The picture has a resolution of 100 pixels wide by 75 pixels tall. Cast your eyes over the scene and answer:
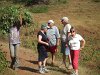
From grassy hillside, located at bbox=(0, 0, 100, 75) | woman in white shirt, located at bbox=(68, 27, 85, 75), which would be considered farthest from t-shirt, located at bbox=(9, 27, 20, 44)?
grassy hillside, located at bbox=(0, 0, 100, 75)

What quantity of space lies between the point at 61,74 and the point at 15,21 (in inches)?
83.8

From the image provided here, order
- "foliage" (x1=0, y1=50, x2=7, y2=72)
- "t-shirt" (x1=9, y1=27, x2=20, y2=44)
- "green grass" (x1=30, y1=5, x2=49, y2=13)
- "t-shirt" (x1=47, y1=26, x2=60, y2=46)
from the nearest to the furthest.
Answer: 1. "foliage" (x1=0, y1=50, x2=7, y2=72)
2. "t-shirt" (x1=9, y1=27, x2=20, y2=44)
3. "t-shirt" (x1=47, y1=26, x2=60, y2=46)
4. "green grass" (x1=30, y1=5, x2=49, y2=13)

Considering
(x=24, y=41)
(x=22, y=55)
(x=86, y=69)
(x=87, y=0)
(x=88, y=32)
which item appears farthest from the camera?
(x=87, y=0)

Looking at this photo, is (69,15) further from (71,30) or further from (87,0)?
(71,30)

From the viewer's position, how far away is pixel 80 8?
2409cm

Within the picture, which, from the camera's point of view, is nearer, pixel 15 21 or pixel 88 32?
pixel 15 21

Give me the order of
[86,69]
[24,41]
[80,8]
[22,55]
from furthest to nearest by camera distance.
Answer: [80,8] < [24,41] < [22,55] < [86,69]

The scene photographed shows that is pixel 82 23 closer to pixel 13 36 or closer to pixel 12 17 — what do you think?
pixel 12 17

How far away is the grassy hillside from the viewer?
14406mm

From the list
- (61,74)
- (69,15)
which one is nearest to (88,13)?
(69,15)

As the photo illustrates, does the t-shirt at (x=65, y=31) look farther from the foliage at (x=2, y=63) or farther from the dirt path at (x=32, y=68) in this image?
the foliage at (x=2, y=63)

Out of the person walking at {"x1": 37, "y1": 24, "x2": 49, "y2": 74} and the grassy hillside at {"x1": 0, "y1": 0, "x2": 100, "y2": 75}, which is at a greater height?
the person walking at {"x1": 37, "y1": 24, "x2": 49, "y2": 74}

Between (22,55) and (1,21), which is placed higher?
(1,21)

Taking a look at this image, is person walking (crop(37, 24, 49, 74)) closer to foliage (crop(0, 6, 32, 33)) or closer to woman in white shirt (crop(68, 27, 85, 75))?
woman in white shirt (crop(68, 27, 85, 75))
